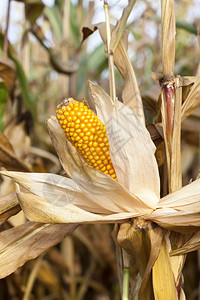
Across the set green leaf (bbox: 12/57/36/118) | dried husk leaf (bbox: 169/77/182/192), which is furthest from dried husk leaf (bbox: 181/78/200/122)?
green leaf (bbox: 12/57/36/118)

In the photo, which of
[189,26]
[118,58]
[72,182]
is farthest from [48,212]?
[189,26]

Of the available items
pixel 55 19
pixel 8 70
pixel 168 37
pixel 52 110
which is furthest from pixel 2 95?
pixel 52 110

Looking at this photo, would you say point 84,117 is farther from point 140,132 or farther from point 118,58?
point 118,58

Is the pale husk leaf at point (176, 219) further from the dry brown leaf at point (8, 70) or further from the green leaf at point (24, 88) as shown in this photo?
the green leaf at point (24, 88)

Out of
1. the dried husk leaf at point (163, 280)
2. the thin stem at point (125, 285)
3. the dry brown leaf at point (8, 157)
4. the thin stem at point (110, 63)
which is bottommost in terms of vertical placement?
the thin stem at point (125, 285)

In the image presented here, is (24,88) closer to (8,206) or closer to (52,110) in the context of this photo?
(8,206)

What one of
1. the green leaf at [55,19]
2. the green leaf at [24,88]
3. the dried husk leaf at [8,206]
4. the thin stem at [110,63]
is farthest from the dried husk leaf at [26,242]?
the green leaf at [55,19]

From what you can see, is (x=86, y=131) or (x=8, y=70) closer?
(x=86, y=131)
